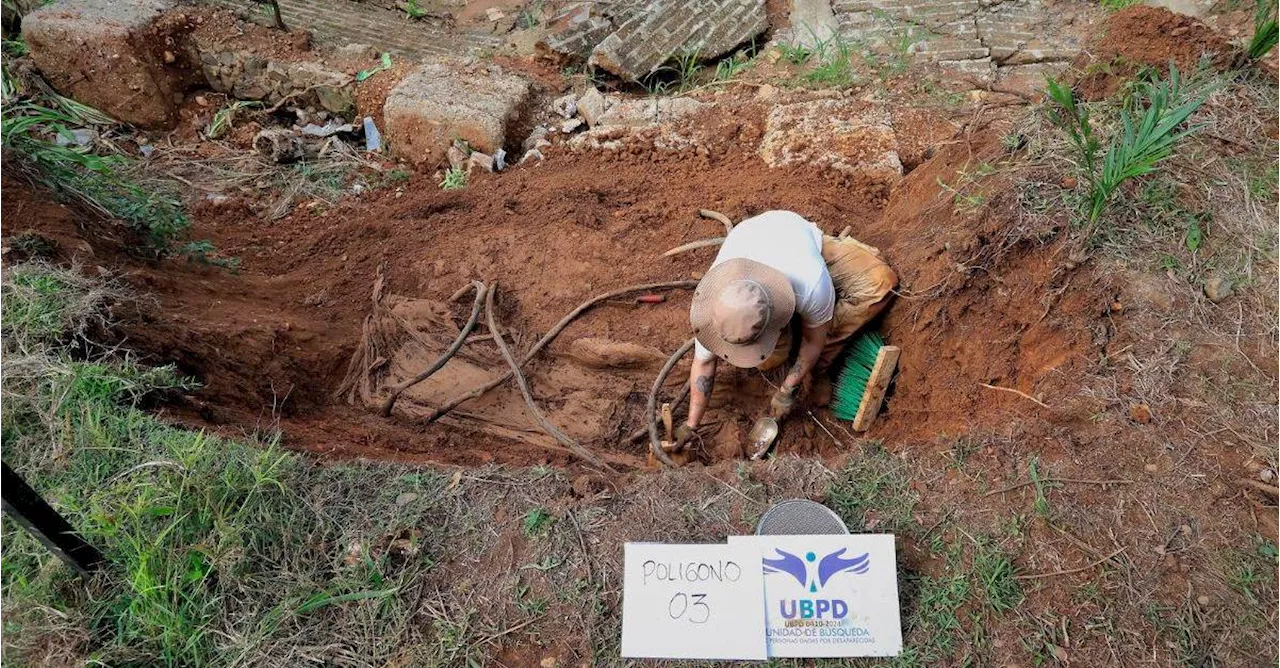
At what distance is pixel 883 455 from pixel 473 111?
3153 mm

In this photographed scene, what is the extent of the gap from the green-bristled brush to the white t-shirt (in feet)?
1.00

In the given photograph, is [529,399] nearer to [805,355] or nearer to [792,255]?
[805,355]

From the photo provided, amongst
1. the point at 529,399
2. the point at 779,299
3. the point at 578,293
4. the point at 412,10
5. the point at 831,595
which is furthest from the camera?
the point at 412,10

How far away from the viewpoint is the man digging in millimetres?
2527

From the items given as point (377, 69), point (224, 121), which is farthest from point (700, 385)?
point (224, 121)

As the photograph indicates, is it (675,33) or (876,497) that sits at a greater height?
(675,33)

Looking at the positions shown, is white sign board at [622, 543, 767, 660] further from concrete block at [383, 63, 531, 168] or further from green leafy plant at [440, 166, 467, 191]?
concrete block at [383, 63, 531, 168]

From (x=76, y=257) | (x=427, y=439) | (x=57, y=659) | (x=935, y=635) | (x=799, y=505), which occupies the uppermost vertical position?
(x=76, y=257)

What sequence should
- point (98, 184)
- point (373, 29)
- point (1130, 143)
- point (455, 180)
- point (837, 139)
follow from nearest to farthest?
1. point (1130, 143)
2. point (98, 184)
3. point (837, 139)
4. point (455, 180)
5. point (373, 29)

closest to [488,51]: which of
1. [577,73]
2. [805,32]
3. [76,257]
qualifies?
[577,73]

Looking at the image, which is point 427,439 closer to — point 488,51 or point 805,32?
point 488,51

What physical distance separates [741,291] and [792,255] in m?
0.39

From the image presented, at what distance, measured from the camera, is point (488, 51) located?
5.08m

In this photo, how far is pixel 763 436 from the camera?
3.15 m
